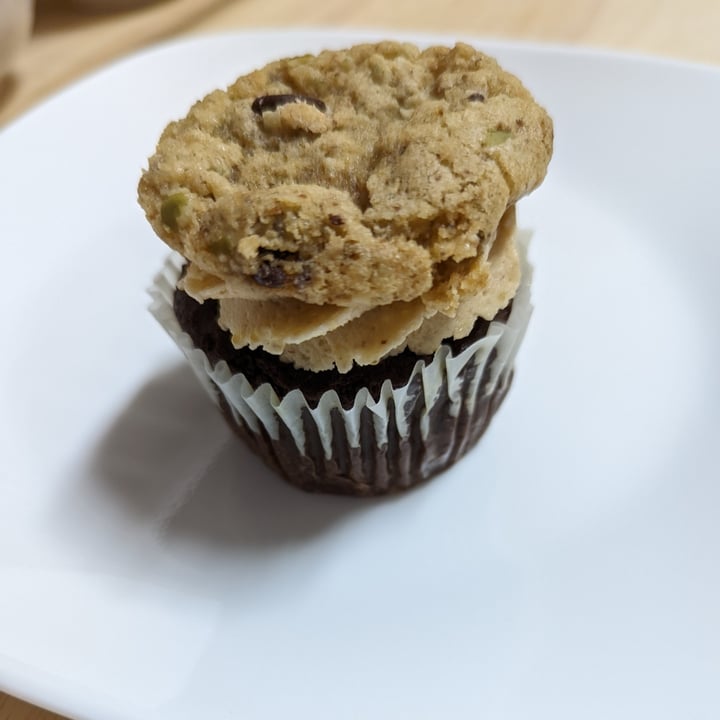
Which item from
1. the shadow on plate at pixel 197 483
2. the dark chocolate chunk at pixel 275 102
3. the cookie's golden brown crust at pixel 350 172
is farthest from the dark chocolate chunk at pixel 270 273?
the shadow on plate at pixel 197 483

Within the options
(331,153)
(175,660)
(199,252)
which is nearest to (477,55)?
(331,153)

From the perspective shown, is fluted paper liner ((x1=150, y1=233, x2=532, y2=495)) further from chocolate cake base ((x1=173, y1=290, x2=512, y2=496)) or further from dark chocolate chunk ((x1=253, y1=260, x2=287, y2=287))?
dark chocolate chunk ((x1=253, y1=260, x2=287, y2=287))

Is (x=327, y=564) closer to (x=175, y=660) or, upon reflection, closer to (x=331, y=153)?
(x=175, y=660)

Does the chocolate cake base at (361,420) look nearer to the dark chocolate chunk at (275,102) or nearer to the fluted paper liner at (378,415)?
the fluted paper liner at (378,415)

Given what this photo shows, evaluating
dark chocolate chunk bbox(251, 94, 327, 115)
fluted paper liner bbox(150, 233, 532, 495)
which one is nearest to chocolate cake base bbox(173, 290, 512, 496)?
fluted paper liner bbox(150, 233, 532, 495)

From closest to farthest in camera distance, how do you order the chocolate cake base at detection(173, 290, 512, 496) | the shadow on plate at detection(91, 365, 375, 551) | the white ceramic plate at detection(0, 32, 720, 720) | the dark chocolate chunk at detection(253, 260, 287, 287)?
the dark chocolate chunk at detection(253, 260, 287, 287) < the white ceramic plate at detection(0, 32, 720, 720) < the chocolate cake base at detection(173, 290, 512, 496) < the shadow on plate at detection(91, 365, 375, 551)

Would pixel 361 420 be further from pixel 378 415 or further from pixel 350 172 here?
pixel 350 172

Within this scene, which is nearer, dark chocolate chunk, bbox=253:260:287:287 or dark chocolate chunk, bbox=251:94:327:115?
dark chocolate chunk, bbox=253:260:287:287

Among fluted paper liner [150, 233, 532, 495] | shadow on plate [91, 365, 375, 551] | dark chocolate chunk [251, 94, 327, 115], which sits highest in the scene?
dark chocolate chunk [251, 94, 327, 115]
